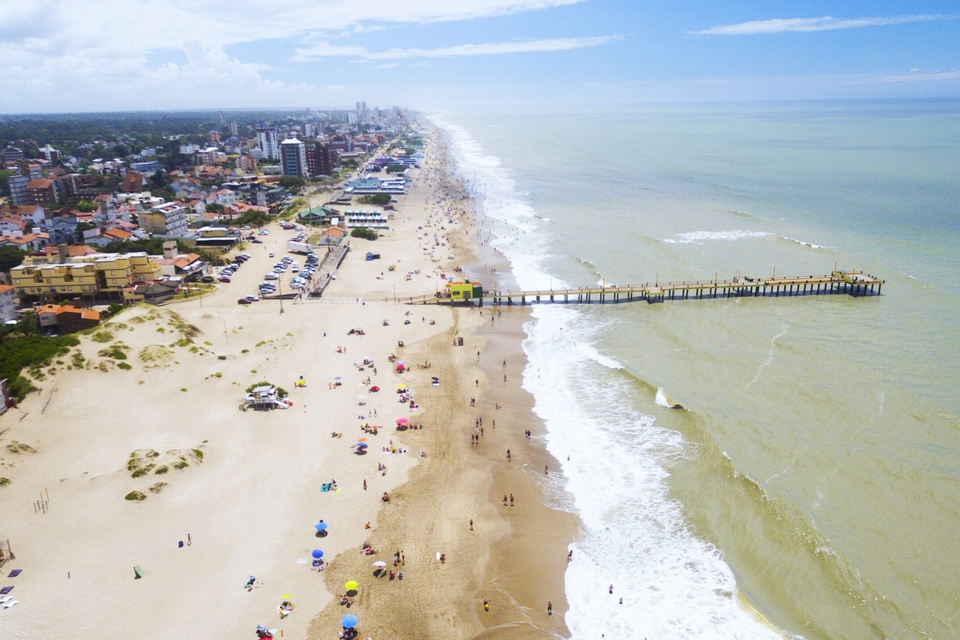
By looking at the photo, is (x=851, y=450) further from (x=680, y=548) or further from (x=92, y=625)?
(x=92, y=625)

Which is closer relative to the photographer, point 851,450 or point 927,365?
point 851,450

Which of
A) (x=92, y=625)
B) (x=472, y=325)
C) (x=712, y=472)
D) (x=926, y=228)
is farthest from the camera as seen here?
(x=926, y=228)

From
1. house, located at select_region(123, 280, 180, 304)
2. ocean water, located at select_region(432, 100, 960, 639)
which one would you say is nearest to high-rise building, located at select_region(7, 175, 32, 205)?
house, located at select_region(123, 280, 180, 304)

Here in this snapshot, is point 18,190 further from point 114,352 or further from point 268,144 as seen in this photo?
point 268,144

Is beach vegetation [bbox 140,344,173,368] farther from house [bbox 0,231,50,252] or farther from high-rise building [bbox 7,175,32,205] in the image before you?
high-rise building [bbox 7,175,32,205]

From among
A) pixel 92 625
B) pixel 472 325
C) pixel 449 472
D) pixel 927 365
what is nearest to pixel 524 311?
pixel 472 325

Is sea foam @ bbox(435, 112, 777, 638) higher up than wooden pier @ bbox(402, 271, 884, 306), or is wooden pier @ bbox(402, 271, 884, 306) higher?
wooden pier @ bbox(402, 271, 884, 306)

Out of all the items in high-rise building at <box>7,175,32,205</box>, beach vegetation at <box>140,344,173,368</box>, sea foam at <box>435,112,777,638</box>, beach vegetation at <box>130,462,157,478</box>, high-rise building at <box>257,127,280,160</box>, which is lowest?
sea foam at <box>435,112,777,638</box>

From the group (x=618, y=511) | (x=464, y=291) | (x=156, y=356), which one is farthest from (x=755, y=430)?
(x=156, y=356)
